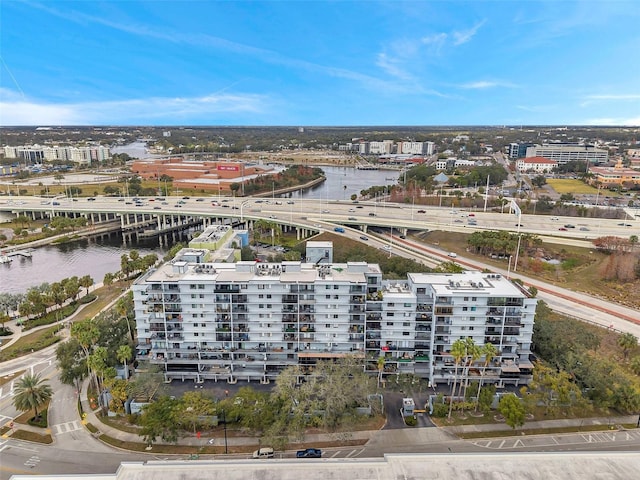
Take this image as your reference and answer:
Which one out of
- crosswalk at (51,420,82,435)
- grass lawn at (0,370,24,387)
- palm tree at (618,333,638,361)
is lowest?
crosswalk at (51,420,82,435)

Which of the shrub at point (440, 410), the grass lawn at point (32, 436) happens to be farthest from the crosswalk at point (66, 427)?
the shrub at point (440, 410)

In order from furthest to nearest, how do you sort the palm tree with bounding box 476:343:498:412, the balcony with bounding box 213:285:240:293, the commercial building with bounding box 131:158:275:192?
the commercial building with bounding box 131:158:275:192
the balcony with bounding box 213:285:240:293
the palm tree with bounding box 476:343:498:412

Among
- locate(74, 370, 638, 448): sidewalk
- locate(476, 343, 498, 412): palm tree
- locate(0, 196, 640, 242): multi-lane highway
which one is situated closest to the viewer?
locate(74, 370, 638, 448): sidewalk

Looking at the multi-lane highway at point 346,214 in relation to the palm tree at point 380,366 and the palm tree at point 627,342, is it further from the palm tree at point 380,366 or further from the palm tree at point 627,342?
the palm tree at point 380,366

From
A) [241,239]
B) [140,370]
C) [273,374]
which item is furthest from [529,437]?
[241,239]

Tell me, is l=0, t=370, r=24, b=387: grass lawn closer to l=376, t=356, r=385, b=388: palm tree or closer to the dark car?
the dark car

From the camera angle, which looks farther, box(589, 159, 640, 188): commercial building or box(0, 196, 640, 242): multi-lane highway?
box(589, 159, 640, 188): commercial building

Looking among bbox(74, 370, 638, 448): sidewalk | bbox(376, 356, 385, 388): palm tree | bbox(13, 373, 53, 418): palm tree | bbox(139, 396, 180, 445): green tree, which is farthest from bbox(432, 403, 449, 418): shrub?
bbox(13, 373, 53, 418): palm tree
